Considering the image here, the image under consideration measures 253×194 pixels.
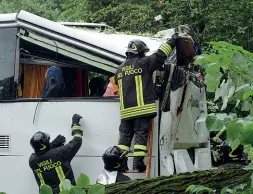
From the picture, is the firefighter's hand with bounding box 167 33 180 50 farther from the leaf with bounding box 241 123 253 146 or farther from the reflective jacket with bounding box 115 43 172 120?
the leaf with bounding box 241 123 253 146

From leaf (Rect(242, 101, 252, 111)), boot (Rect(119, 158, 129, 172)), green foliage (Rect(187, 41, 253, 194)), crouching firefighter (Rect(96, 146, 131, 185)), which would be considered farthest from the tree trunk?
boot (Rect(119, 158, 129, 172))

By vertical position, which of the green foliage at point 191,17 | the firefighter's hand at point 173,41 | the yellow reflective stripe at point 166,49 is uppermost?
the green foliage at point 191,17

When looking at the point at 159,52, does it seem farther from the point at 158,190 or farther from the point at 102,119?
the point at 158,190

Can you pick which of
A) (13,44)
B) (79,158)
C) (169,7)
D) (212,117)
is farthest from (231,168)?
(169,7)

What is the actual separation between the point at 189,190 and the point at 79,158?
4.05 metres

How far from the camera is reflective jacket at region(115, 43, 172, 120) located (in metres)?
6.33

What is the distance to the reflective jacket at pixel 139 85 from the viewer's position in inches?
249

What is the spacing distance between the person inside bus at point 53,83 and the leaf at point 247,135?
458 cm

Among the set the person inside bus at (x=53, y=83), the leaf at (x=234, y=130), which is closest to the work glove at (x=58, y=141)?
the person inside bus at (x=53, y=83)

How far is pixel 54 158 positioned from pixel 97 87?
1329mm

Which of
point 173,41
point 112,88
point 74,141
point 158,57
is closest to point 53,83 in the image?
point 112,88

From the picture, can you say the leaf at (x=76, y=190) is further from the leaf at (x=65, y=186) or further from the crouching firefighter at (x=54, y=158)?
the crouching firefighter at (x=54, y=158)

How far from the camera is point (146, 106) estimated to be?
6.33m

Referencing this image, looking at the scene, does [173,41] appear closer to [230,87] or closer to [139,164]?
[139,164]
